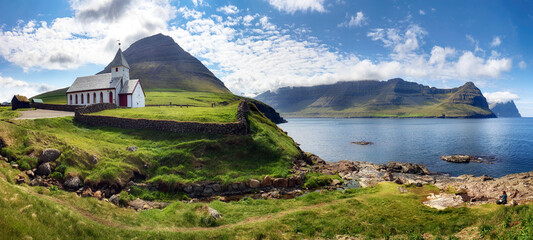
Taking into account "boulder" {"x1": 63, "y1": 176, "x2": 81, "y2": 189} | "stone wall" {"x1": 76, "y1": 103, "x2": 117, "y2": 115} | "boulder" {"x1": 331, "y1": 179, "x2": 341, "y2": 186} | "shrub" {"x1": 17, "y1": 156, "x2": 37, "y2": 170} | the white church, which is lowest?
"boulder" {"x1": 331, "y1": 179, "x2": 341, "y2": 186}

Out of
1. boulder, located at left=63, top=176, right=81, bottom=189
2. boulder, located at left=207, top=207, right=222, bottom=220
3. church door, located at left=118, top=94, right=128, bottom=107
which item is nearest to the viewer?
boulder, located at left=207, top=207, right=222, bottom=220

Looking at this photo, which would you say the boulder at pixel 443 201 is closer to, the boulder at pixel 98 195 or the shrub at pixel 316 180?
the shrub at pixel 316 180

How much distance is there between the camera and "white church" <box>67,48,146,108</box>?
6675 cm

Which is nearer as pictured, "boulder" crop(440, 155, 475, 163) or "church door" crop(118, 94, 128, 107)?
"boulder" crop(440, 155, 475, 163)

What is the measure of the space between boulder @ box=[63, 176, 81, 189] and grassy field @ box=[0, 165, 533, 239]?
4.07 m

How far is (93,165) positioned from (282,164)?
81.0 ft

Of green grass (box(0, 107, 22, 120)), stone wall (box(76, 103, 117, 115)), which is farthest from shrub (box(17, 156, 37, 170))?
stone wall (box(76, 103, 117, 115))

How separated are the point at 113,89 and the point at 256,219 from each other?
205 ft

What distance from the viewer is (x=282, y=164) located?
128 ft

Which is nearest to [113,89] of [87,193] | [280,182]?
[87,193]

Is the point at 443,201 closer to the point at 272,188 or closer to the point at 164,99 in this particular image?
the point at 272,188

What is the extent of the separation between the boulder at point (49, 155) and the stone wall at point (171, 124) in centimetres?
1627

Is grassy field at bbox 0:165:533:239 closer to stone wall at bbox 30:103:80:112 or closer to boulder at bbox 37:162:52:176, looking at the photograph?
boulder at bbox 37:162:52:176

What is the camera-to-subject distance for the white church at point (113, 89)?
66750 mm
